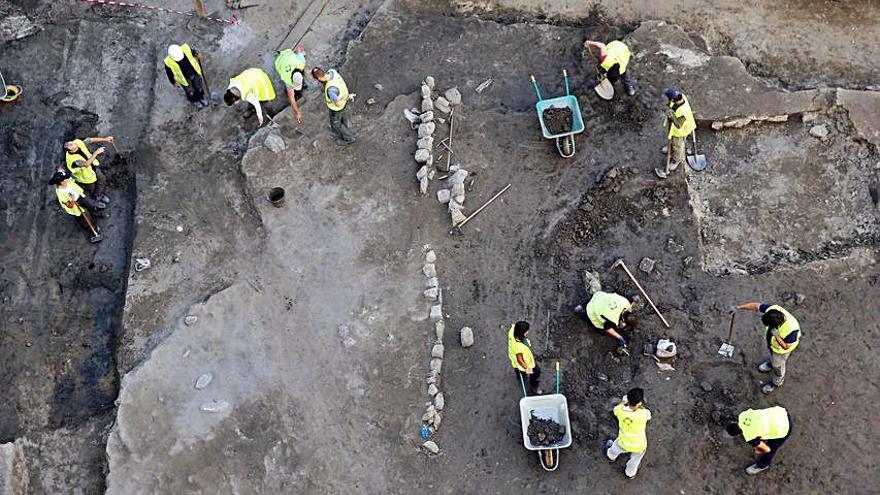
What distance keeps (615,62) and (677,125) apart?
1663 mm

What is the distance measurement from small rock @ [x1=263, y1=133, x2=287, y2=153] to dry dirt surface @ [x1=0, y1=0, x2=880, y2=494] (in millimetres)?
52

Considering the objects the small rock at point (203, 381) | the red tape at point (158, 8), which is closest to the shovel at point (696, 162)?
the small rock at point (203, 381)

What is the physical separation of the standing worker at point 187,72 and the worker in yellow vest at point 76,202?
2.34m

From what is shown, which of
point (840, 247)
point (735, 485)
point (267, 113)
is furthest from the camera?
point (267, 113)

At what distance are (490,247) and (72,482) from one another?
6542 mm

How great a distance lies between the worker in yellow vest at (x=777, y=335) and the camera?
29.9 feet

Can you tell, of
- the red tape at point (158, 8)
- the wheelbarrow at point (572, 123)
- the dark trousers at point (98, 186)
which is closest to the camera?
the wheelbarrow at point (572, 123)

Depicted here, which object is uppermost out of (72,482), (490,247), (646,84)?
(646,84)

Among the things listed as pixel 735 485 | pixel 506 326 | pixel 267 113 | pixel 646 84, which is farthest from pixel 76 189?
pixel 735 485

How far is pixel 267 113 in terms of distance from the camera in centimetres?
1317

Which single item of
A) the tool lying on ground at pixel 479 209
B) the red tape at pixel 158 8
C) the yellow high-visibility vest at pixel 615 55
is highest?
the yellow high-visibility vest at pixel 615 55

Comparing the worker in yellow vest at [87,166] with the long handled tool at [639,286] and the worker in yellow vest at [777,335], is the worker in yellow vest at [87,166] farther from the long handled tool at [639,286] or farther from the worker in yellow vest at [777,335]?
the worker in yellow vest at [777,335]

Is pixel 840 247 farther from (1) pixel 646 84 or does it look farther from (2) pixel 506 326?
(2) pixel 506 326

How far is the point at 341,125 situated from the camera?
12320mm
